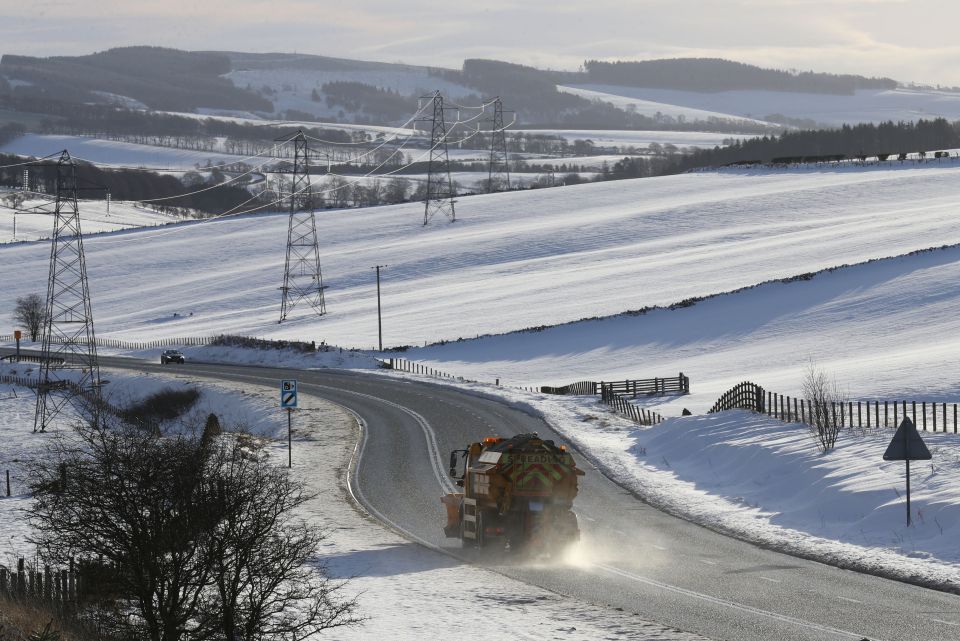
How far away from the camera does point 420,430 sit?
4944cm

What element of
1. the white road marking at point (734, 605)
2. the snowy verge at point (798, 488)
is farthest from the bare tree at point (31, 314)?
the white road marking at point (734, 605)

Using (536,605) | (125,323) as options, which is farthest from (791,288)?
(536,605)

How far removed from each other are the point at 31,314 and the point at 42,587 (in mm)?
107192

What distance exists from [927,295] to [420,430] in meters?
43.8

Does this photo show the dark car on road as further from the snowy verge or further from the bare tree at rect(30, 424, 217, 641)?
the bare tree at rect(30, 424, 217, 641)

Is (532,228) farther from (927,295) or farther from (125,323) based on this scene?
(927,295)

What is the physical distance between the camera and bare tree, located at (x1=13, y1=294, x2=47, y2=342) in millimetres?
119000

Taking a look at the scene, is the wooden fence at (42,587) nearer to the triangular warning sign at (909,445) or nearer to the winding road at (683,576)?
the winding road at (683,576)

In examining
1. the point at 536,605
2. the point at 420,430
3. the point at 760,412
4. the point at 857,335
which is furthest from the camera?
the point at 857,335

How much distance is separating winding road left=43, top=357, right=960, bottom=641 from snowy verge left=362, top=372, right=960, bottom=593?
2.54 feet

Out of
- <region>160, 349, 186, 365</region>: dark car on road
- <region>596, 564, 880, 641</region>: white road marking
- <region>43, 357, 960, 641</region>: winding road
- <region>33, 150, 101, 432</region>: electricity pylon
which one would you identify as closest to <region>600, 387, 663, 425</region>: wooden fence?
<region>43, 357, 960, 641</region>: winding road

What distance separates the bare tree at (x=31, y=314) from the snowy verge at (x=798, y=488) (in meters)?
87.0

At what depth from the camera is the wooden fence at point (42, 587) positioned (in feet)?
58.0

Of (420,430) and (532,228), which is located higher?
(532,228)
